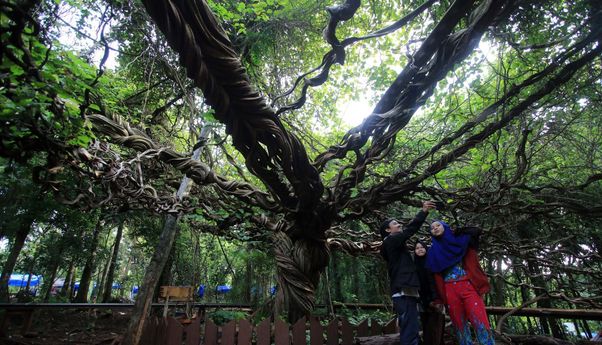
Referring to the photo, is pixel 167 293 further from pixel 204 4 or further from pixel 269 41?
pixel 204 4

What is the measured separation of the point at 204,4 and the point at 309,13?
3.31 meters

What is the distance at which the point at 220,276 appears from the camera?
37.9 ft

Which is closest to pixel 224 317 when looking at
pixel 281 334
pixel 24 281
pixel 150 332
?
pixel 150 332

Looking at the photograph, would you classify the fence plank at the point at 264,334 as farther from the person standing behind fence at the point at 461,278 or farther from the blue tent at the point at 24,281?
the blue tent at the point at 24,281

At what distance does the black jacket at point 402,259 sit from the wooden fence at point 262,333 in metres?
0.84

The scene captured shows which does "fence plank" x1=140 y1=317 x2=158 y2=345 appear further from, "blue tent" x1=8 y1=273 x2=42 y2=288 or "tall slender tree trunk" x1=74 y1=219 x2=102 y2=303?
"blue tent" x1=8 y1=273 x2=42 y2=288

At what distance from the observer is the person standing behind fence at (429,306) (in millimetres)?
2664

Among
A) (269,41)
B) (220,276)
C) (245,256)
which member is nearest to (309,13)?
(269,41)

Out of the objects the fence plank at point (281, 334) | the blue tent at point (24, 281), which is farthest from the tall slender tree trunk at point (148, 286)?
the blue tent at point (24, 281)

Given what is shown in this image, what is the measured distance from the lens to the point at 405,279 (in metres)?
2.65

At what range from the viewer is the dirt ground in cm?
547

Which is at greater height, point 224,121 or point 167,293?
point 224,121

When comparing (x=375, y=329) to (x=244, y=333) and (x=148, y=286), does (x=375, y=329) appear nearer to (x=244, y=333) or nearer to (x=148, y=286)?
(x=244, y=333)

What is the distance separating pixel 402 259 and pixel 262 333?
1627 millimetres
